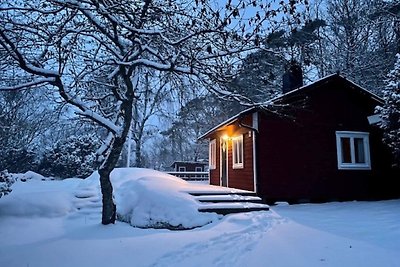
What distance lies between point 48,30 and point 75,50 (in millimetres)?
638

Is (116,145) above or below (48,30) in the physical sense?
below

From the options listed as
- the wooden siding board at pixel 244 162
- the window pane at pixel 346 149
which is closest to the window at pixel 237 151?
the wooden siding board at pixel 244 162

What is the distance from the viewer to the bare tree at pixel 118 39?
3963 millimetres

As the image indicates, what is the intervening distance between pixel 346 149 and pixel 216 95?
6.99m

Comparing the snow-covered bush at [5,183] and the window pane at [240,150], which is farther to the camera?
the window pane at [240,150]

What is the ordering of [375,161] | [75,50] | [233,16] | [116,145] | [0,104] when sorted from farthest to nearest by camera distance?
1. [0,104]
2. [375,161]
3. [116,145]
4. [75,50]
5. [233,16]

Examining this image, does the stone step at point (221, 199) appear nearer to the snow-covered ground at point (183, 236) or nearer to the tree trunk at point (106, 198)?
the snow-covered ground at point (183, 236)

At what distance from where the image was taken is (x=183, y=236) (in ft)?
16.9

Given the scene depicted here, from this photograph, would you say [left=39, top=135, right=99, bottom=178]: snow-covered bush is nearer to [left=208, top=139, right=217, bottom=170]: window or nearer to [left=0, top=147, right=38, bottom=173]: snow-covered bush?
[left=0, top=147, right=38, bottom=173]: snow-covered bush

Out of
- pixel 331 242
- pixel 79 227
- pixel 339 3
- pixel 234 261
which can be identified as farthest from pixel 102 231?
pixel 339 3

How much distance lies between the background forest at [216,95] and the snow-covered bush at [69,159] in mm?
60

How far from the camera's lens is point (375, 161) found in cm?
1047

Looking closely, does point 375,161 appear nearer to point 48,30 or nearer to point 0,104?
point 48,30

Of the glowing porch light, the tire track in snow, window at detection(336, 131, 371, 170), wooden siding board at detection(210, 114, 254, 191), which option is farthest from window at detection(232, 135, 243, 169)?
the tire track in snow
